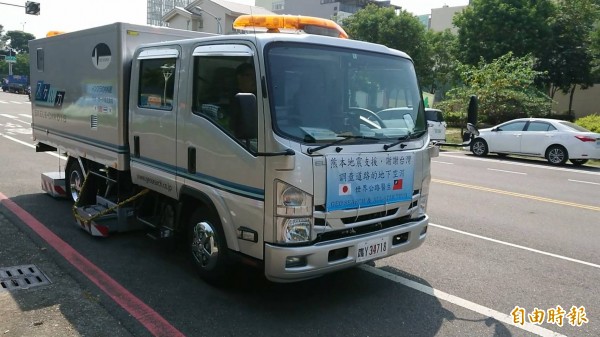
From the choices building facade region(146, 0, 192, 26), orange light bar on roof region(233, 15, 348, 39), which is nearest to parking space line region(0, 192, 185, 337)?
orange light bar on roof region(233, 15, 348, 39)

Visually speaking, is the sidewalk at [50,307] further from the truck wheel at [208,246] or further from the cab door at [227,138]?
the cab door at [227,138]

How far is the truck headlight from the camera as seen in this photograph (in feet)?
12.6

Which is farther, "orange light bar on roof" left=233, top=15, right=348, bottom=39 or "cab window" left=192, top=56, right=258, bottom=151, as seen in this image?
"orange light bar on roof" left=233, top=15, right=348, bottom=39

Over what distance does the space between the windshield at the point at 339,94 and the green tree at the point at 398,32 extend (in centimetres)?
3735

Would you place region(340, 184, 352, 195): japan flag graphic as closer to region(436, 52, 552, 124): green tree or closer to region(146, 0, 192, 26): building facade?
region(436, 52, 552, 124): green tree

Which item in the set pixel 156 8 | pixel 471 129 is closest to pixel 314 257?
pixel 471 129

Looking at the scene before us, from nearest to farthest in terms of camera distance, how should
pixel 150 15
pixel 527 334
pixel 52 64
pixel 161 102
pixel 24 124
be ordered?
pixel 527 334, pixel 161 102, pixel 52 64, pixel 24 124, pixel 150 15

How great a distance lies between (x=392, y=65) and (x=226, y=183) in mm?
1976

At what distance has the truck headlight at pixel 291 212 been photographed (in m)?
3.85

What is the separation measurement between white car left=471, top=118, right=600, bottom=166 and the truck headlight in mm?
12974

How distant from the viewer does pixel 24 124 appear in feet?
71.6

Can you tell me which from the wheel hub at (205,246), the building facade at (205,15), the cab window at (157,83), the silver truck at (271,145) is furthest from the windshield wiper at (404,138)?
the building facade at (205,15)

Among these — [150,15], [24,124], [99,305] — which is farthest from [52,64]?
[150,15]

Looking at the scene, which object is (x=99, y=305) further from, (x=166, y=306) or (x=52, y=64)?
(x=52, y=64)
